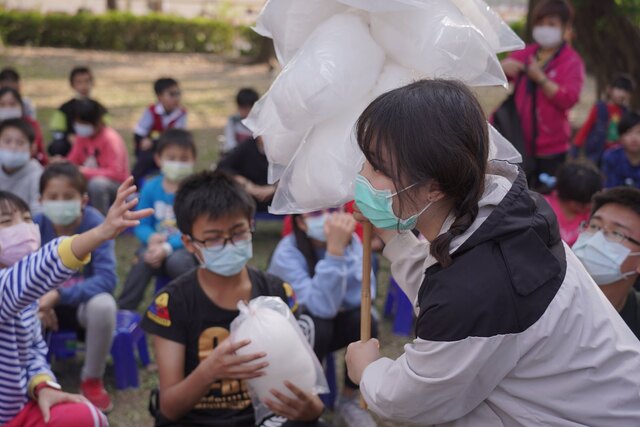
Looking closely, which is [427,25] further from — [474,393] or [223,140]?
[223,140]

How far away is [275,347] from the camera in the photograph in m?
2.59

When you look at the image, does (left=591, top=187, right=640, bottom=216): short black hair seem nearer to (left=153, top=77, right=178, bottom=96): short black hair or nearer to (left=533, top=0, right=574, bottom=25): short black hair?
(left=533, top=0, right=574, bottom=25): short black hair

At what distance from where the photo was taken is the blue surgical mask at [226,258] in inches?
116

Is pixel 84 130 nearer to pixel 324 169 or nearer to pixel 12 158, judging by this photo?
pixel 12 158

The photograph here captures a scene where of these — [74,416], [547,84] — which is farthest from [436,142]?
[547,84]

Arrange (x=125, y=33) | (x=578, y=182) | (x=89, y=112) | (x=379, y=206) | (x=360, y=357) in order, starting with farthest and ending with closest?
(x=125, y=33)
(x=89, y=112)
(x=578, y=182)
(x=360, y=357)
(x=379, y=206)

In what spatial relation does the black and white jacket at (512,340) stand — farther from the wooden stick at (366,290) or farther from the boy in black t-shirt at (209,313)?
the boy in black t-shirt at (209,313)

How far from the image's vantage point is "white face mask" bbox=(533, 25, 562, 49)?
17.8 feet

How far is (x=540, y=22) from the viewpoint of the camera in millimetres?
5469

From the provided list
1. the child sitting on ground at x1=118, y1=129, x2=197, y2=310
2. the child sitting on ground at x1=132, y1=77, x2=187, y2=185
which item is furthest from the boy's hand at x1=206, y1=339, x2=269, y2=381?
the child sitting on ground at x1=132, y1=77, x2=187, y2=185

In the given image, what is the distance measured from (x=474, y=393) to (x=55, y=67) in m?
17.8

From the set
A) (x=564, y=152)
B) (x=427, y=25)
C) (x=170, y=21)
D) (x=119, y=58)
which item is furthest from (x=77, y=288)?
(x=170, y=21)

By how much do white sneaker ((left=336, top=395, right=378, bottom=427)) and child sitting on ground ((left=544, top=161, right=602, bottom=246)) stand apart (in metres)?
1.51

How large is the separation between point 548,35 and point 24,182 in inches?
152
